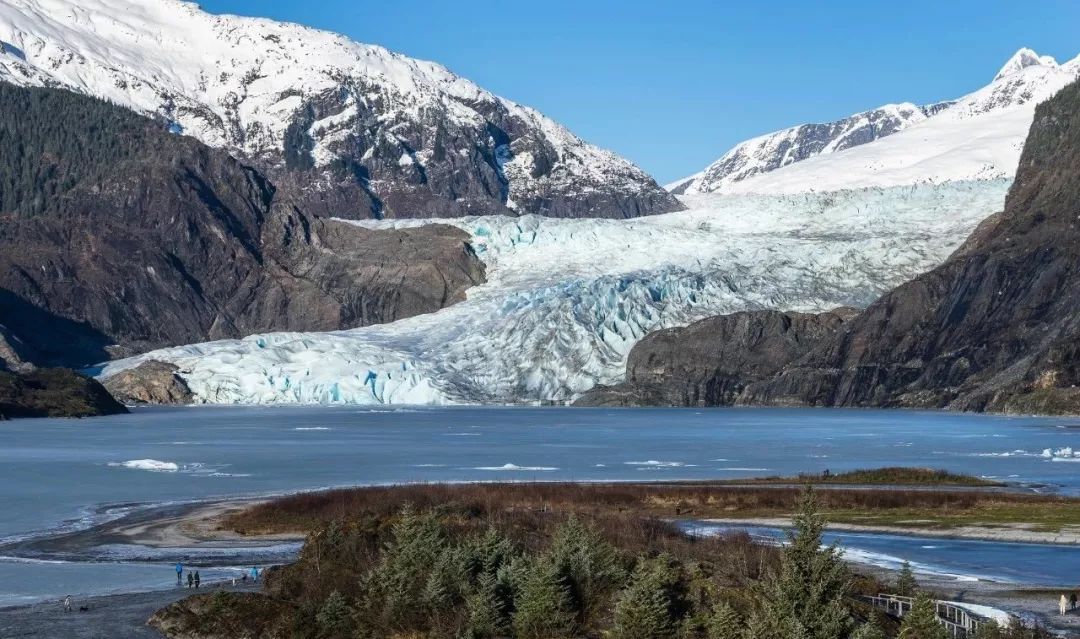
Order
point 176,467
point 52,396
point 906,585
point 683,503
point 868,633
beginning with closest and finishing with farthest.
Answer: point 868,633, point 906,585, point 683,503, point 176,467, point 52,396

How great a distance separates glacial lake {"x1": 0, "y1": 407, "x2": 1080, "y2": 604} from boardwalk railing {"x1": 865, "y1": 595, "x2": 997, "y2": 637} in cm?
883

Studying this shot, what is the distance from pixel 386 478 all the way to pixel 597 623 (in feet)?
165

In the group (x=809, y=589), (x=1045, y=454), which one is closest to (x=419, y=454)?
(x=1045, y=454)

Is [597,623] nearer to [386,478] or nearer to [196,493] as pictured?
[196,493]

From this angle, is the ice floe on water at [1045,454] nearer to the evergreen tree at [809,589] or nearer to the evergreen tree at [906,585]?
the evergreen tree at [906,585]

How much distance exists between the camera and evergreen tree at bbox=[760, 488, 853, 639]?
2644cm

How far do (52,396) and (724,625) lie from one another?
6273 inches

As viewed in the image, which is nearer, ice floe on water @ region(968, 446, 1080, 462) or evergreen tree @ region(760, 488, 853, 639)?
evergreen tree @ region(760, 488, 853, 639)

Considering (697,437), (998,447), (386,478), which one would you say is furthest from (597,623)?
(697,437)

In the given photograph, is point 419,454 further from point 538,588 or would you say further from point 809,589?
point 809,589

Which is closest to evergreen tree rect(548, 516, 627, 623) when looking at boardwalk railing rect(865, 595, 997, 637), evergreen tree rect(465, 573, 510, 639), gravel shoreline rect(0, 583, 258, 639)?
evergreen tree rect(465, 573, 510, 639)

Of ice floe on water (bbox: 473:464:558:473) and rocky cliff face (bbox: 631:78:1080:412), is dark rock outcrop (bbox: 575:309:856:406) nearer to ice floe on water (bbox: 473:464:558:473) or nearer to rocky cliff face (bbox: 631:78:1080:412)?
rocky cliff face (bbox: 631:78:1080:412)

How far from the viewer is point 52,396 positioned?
178m

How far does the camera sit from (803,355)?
193375 mm
